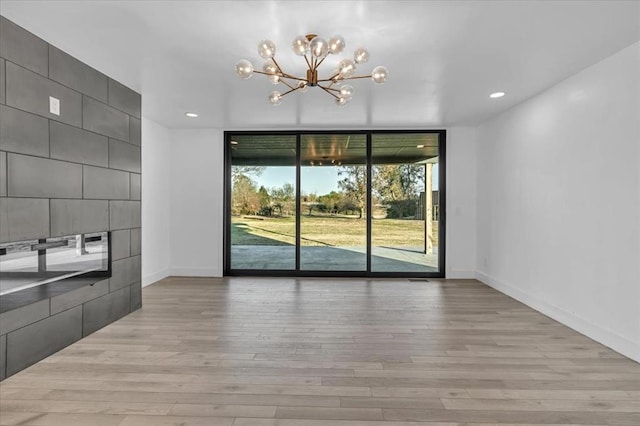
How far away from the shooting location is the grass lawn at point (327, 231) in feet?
20.6

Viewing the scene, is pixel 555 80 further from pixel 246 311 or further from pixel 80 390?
pixel 80 390

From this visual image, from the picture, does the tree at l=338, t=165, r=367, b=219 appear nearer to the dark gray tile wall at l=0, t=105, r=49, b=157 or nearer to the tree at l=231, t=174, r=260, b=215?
the tree at l=231, t=174, r=260, b=215

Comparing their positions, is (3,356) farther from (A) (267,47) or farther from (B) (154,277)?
(B) (154,277)

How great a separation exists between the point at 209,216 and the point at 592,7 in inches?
221

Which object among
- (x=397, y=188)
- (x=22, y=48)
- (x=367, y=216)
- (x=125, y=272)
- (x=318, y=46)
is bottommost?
(x=125, y=272)

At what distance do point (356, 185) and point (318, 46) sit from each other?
4.00 m

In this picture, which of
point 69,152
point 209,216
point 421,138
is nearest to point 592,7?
point 421,138

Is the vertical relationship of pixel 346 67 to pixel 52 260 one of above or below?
above

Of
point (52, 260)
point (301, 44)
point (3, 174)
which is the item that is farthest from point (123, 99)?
point (301, 44)

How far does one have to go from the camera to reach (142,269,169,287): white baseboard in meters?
5.50

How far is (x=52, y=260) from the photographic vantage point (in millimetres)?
3012

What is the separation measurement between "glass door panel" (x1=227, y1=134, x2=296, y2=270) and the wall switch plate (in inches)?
134

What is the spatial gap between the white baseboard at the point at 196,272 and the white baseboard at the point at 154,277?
0.16 meters

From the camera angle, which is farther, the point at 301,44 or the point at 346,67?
the point at 346,67
